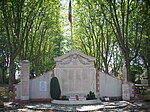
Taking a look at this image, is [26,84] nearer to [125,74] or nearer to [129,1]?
[125,74]

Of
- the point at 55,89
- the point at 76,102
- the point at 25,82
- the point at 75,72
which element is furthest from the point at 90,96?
the point at 25,82

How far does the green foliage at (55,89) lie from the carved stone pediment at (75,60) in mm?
1472

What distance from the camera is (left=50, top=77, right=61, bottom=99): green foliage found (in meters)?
21.4

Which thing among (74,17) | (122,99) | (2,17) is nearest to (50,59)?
(74,17)

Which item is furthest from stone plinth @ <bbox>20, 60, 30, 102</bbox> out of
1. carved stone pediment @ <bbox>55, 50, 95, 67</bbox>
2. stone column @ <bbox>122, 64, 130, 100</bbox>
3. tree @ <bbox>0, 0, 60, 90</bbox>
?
stone column @ <bbox>122, 64, 130, 100</bbox>

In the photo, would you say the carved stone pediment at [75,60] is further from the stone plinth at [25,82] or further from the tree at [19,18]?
the tree at [19,18]

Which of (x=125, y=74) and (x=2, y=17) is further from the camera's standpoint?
(x=2, y=17)

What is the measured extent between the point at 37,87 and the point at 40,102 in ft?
4.29

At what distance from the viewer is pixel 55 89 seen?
21.5m

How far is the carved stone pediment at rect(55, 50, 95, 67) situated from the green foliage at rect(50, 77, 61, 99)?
147 centimetres

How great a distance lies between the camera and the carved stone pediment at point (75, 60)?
72.6 feet

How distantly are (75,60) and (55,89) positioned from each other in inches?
118

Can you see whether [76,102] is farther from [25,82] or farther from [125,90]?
[125,90]

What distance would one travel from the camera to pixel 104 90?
22.6 m
